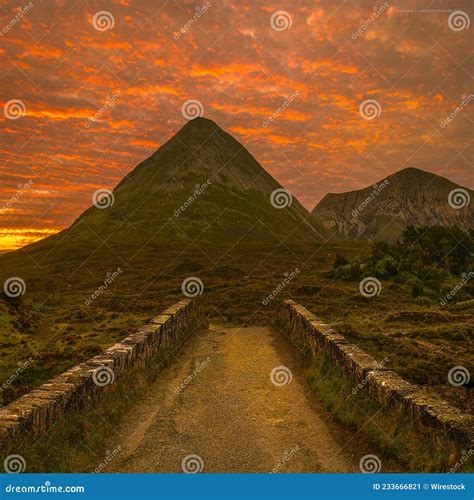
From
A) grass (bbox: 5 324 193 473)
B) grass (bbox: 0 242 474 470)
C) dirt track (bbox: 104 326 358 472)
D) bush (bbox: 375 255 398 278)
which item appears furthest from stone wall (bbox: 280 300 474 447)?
bush (bbox: 375 255 398 278)

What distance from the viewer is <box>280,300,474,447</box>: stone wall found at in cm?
606

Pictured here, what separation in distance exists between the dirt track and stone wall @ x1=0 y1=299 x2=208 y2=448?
78cm

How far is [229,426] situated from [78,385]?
2.73m

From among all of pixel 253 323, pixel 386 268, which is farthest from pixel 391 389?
pixel 386 268

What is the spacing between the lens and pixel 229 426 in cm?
834

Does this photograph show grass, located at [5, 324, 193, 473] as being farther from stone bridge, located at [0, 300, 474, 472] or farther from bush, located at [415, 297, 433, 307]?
bush, located at [415, 297, 433, 307]

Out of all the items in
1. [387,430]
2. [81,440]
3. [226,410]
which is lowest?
[81,440]

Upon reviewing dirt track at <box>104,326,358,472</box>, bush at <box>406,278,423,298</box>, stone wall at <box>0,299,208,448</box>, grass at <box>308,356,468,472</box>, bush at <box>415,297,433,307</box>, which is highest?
bush at <box>406,278,423,298</box>

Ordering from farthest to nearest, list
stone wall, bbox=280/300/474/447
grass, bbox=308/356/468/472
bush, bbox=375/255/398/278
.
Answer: bush, bbox=375/255/398/278 < stone wall, bbox=280/300/474/447 < grass, bbox=308/356/468/472

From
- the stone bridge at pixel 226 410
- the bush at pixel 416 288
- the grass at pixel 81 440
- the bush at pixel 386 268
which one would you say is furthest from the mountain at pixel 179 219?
the grass at pixel 81 440

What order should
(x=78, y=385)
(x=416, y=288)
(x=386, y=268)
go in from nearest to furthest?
(x=78, y=385) < (x=416, y=288) < (x=386, y=268)

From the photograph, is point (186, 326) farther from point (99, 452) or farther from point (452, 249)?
point (452, 249)

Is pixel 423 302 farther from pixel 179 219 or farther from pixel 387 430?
pixel 179 219

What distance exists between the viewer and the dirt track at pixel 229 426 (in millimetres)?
6859
